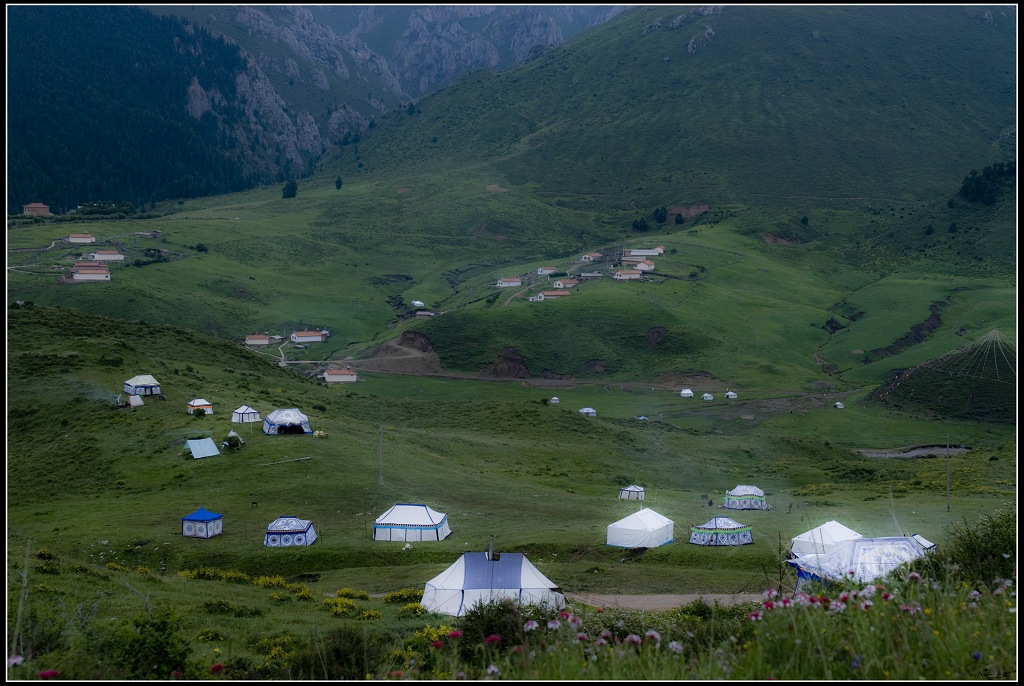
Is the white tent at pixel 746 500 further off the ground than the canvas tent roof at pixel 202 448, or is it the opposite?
the canvas tent roof at pixel 202 448

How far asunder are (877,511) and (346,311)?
398 feet

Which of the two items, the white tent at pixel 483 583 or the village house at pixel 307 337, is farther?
the village house at pixel 307 337

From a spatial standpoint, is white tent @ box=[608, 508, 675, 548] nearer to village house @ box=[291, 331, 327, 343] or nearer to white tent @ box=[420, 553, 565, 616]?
white tent @ box=[420, 553, 565, 616]

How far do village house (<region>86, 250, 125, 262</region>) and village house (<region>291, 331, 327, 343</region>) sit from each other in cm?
3793

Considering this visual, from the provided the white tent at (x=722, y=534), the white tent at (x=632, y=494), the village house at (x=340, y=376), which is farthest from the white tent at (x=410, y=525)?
the village house at (x=340, y=376)

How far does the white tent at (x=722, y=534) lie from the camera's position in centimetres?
4500

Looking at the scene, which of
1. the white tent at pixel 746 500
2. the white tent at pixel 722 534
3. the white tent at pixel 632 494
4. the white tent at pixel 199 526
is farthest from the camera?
the white tent at pixel 632 494

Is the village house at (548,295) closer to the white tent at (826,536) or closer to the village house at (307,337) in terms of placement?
the village house at (307,337)

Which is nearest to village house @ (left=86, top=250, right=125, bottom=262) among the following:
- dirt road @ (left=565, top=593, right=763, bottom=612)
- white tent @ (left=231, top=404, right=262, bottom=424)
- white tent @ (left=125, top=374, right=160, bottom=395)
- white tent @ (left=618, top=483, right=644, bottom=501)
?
white tent @ (left=125, top=374, right=160, bottom=395)

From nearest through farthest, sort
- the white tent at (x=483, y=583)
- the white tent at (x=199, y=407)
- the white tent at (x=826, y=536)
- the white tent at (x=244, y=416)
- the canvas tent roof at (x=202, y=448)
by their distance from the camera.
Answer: the white tent at (x=483, y=583) → the white tent at (x=826, y=536) → the canvas tent roof at (x=202, y=448) → the white tent at (x=244, y=416) → the white tent at (x=199, y=407)

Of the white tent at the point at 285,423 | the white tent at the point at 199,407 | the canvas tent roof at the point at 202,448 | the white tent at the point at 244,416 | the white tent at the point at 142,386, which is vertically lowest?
the canvas tent roof at the point at 202,448

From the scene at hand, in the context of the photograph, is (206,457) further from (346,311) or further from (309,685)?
(346,311)

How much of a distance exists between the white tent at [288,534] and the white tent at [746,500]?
2665 cm

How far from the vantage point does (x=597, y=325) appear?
14400cm
